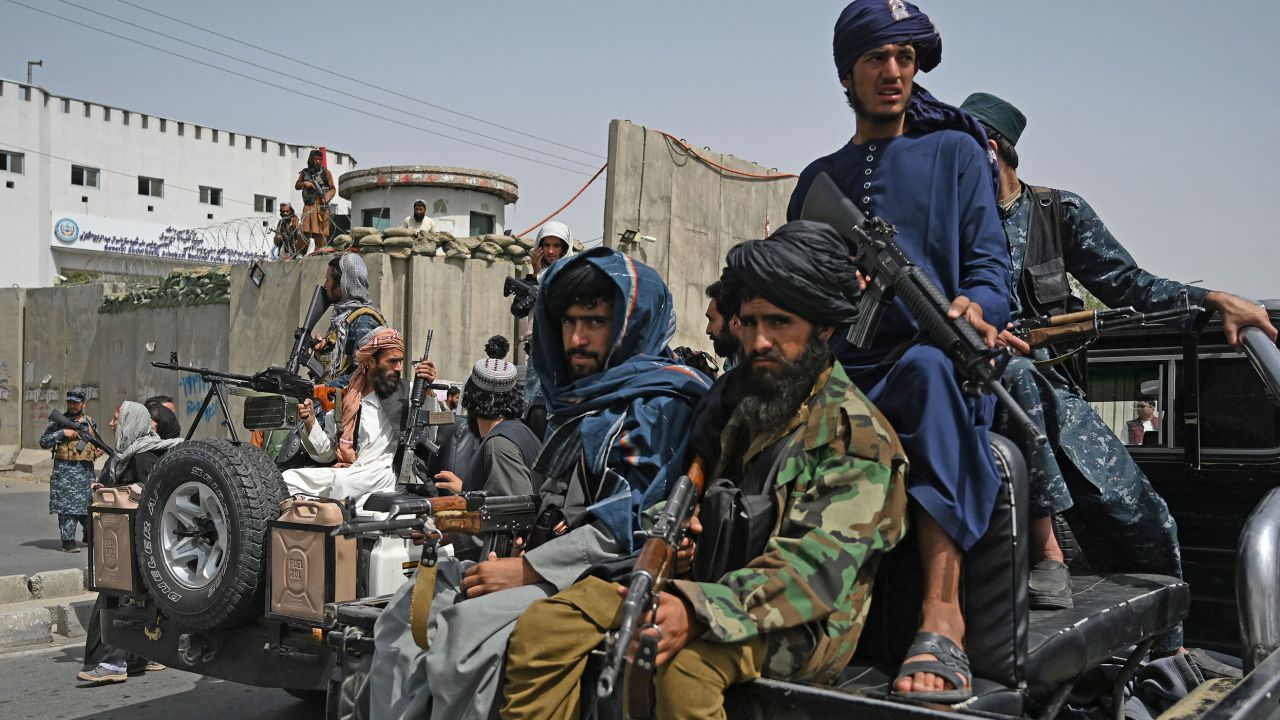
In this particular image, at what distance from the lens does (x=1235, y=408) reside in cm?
396

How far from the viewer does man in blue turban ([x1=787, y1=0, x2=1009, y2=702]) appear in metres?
2.35

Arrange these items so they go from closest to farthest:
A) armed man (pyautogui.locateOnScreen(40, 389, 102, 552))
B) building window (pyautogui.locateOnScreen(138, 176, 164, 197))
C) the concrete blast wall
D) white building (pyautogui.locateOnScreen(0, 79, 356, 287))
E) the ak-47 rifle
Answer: the ak-47 rifle
the concrete blast wall
armed man (pyautogui.locateOnScreen(40, 389, 102, 552))
white building (pyautogui.locateOnScreen(0, 79, 356, 287))
building window (pyautogui.locateOnScreen(138, 176, 164, 197))

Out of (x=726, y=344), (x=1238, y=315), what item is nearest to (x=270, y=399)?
(x=726, y=344)

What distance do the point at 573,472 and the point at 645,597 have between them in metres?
1.01

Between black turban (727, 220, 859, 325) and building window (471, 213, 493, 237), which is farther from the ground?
building window (471, 213, 493, 237)

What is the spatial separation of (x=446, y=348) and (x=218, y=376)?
235 inches

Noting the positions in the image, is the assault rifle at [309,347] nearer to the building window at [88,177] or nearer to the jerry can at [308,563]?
the jerry can at [308,563]

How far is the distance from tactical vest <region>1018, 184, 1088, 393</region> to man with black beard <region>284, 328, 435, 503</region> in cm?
324

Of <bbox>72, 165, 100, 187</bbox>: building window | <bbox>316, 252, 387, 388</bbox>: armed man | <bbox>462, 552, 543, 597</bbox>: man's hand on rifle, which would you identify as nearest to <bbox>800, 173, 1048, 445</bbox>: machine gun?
<bbox>462, 552, 543, 597</bbox>: man's hand on rifle

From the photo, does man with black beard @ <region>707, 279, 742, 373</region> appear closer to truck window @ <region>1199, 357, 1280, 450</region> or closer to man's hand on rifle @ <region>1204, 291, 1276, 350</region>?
man's hand on rifle @ <region>1204, 291, 1276, 350</region>

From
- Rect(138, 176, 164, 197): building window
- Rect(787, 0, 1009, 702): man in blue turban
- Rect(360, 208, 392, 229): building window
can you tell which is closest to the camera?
Rect(787, 0, 1009, 702): man in blue turban

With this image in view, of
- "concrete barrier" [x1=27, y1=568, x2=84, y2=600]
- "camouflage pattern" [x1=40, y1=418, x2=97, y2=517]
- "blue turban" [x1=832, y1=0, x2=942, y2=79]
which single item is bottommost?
"concrete barrier" [x1=27, y1=568, x2=84, y2=600]

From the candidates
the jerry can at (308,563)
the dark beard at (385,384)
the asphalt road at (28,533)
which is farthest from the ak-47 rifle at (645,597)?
the asphalt road at (28,533)

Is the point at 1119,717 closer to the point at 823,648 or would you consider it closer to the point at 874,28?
the point at 823,648
